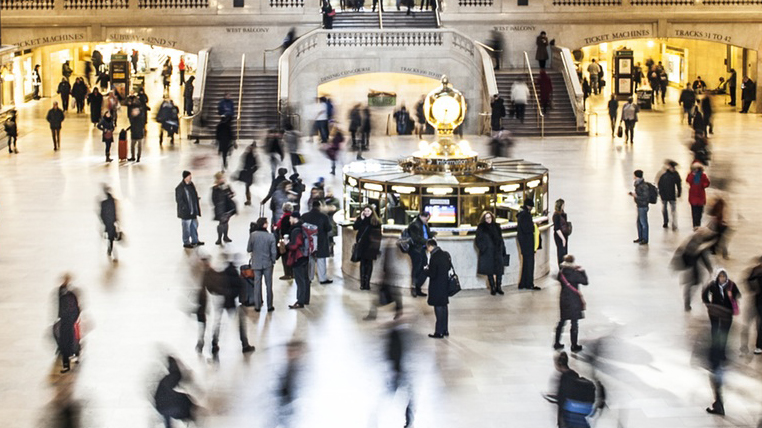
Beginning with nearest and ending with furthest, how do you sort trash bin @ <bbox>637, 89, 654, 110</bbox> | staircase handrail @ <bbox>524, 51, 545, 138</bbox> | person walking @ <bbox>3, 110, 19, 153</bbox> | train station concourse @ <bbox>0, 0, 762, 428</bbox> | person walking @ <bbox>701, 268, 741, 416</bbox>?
person walking @ <bbox>701, 268, 741, 416</bbox>
train station concourse @ <bbox>0, 0, 762, 428</bbox>
person walking @ <bbox>3, 110, 19, 153</bbox>
staircase handrail @ <bbox>524, 51, 545, 138</bbox>
trash bin @ <bbox>637, 89, 654, 110</bbox>

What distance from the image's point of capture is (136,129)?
103 ft

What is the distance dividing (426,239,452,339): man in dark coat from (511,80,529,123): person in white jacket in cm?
2253

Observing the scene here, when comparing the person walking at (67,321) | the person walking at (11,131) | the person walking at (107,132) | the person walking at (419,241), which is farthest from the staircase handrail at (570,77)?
the person walking at (67,321)

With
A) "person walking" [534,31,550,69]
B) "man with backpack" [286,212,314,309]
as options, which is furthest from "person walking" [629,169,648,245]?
"person walking" [534,31,550,69]

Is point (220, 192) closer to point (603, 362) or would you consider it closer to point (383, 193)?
point (383, 193)

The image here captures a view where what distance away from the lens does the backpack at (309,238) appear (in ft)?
57.0

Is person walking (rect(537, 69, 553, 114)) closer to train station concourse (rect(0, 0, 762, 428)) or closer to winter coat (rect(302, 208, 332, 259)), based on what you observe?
train station concourse (rect(0, 0, 762, 428))

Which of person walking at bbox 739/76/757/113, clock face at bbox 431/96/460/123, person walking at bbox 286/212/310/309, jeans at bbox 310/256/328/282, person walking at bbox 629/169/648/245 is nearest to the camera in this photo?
person walking at bbox 286/212/310/309

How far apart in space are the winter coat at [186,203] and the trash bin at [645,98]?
88.8 ft

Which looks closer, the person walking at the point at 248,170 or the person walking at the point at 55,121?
the person walking at the point at 248,170

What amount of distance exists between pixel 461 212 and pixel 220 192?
480 cm

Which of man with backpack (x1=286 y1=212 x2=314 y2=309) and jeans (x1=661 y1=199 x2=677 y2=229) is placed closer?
man with backpack (x1=286 y1=212 x2=314 y2=309)

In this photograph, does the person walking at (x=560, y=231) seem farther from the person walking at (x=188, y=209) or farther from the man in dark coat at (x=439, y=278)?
the person walking at (x=188, y=209)

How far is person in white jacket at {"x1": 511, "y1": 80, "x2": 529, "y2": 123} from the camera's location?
3772 centimetres
